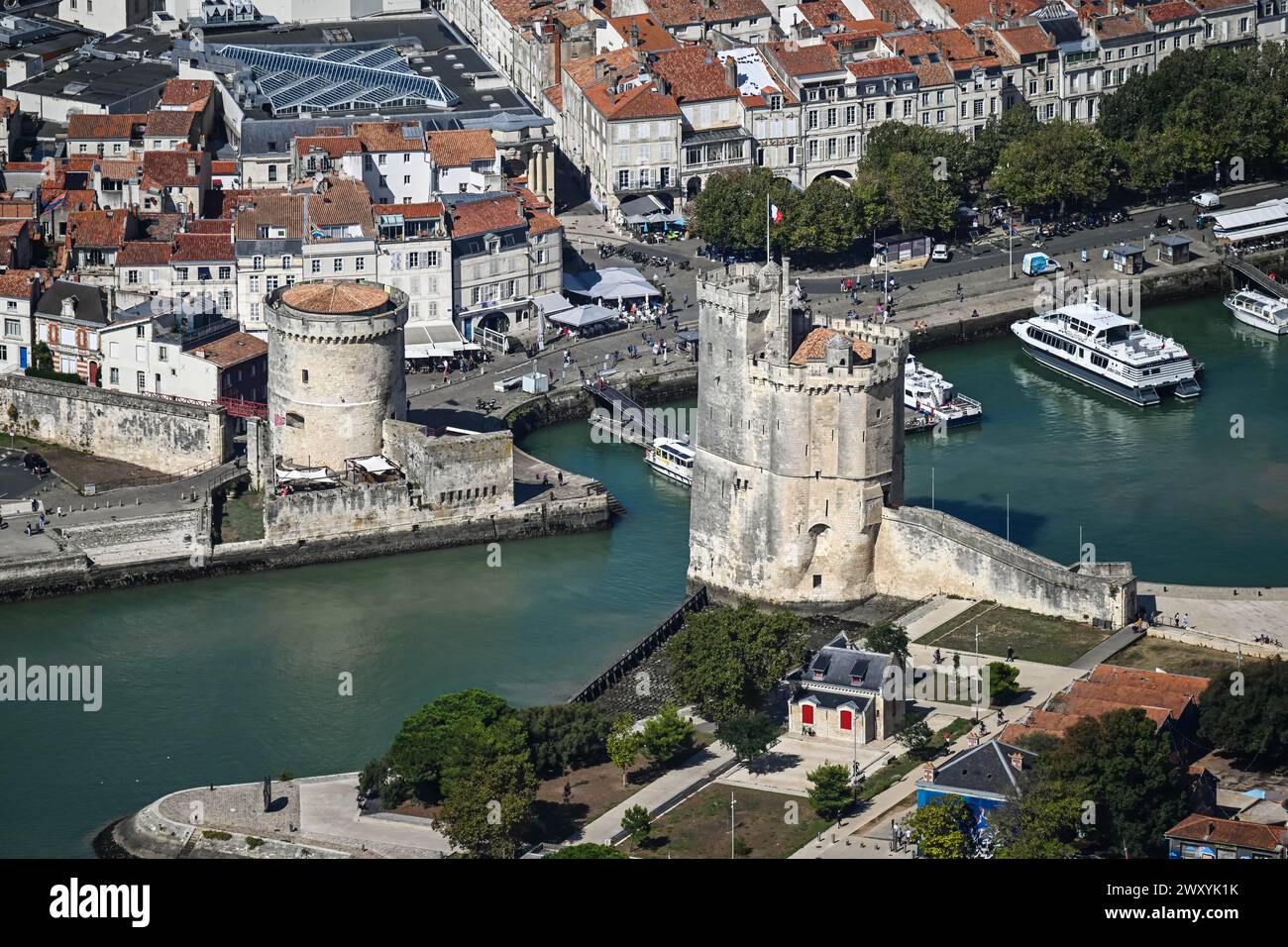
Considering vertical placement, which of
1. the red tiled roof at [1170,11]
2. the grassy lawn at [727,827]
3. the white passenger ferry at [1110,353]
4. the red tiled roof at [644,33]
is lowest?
the grassy lawn at [727,827]

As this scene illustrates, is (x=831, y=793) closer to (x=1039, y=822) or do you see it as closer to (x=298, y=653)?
(x=1039, y=822)

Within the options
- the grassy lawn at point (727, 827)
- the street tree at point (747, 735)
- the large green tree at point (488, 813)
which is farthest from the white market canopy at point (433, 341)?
the large green tree at point (488, 813)

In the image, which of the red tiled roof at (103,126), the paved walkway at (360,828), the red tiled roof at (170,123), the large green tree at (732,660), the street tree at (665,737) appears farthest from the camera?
the red tiled roof at (103,126)

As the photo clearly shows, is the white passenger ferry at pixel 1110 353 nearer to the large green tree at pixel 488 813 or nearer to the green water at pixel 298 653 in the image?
the green water at pixel 298 653

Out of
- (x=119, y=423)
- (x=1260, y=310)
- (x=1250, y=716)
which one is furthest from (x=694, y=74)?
(x=1250, y=716)

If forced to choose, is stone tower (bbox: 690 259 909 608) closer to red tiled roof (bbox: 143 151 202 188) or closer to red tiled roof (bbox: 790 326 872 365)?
red tiled roof (bbox: 790 326 872 365)

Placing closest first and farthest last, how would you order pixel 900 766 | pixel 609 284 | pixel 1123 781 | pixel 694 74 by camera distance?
1. pixel 1123 781
2. pixel 900 766
3. pixel 609 284
4. pixel 694 74
